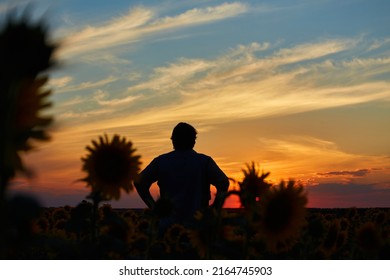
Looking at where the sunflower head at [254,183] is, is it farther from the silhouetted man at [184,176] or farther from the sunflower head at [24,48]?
the silhouetted man at [184,176]

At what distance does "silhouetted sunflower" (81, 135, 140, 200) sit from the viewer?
14.3 feet

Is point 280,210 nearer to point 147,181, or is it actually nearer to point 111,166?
point 111,166

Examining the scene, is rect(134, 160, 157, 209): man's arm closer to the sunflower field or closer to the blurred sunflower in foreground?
the sunflower field

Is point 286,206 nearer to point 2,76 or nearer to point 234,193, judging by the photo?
point 234,193

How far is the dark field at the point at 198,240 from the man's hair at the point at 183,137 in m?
1.20

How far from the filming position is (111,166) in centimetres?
441

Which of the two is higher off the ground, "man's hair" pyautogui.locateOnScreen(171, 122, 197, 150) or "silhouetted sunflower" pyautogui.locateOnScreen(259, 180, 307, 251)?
"man's hair" pyautogui.locateOnScreen(171, 122, 197, 150)

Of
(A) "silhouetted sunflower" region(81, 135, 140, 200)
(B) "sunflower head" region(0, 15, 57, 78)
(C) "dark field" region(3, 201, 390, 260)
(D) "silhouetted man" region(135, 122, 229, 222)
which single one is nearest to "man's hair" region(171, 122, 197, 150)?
(D) "silhouetted man" region(135, 122, 229, 222)

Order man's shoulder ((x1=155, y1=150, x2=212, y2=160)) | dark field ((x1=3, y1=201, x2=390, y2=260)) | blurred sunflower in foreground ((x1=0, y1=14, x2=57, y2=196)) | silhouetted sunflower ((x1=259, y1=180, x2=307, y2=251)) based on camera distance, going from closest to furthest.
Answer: blurred sunflower in foreground ((x1=0, y1=14, x2=57, y2=196)), dark field ((x1=3, y1=201, x2=390, y2=260)), silhouetted sunflower ((x1=259, y1=180, x2=307, y2=251)), man's shoulder ((x1=155, y1=150, x2=212, y2=160))

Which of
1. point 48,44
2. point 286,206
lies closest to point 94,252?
point 286,206

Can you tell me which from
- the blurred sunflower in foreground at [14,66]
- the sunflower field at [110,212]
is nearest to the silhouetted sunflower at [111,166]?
the sunflower field at [110,212]

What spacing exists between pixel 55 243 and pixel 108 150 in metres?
1.58

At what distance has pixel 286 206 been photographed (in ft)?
13.4

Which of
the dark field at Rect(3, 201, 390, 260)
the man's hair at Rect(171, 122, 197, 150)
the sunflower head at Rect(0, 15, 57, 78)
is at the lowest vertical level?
the dark field at Rect(3, 201, 390, 260)
